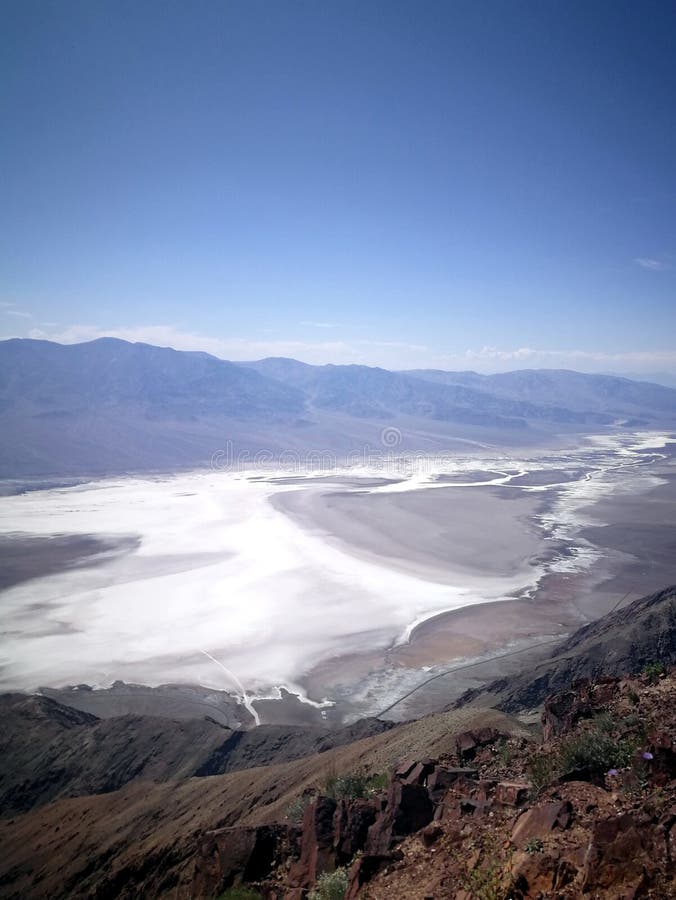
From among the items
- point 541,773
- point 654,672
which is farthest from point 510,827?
point 654,672

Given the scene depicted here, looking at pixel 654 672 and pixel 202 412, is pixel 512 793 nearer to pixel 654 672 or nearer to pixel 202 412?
pixel 654 672

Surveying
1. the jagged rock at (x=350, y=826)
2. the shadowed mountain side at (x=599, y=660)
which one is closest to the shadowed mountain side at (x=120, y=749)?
the shadowed mountain side at (x=599, y=660)

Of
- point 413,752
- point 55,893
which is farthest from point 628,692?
point 55,893

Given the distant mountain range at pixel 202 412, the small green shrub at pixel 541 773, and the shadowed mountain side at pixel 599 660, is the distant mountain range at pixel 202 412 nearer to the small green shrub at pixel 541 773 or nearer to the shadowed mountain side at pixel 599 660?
the shadowed mountain side at pixel 599 660

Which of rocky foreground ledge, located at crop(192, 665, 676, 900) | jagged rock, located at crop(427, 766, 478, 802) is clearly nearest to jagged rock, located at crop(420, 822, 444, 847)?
rocky foreground ledge, located at crop(192, 665, 676, 900)

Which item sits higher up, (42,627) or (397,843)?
(397,843)

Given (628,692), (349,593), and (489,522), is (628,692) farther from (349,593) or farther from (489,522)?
(489,522)

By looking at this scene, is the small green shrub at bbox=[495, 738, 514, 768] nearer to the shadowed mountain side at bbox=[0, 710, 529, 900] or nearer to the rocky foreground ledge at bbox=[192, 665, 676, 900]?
the rocky foreground ledge at bbox=[192, 665, 676, 900]

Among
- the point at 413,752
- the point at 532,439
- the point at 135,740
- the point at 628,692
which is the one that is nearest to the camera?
the point at 628,692
